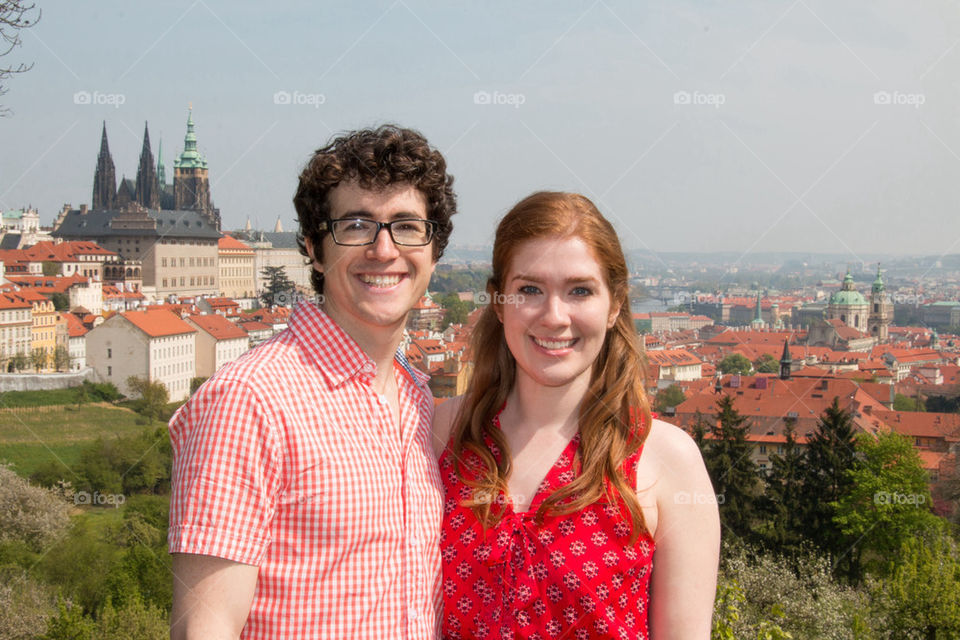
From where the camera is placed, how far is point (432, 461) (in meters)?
1.44

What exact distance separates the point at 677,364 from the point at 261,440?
34.1m

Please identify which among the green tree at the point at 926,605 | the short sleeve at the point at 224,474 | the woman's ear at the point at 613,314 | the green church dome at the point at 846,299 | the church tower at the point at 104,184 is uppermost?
the church tower at the point at 104,184

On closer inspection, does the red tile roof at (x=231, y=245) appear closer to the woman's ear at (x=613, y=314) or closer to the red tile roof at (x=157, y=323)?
the red tile roof at (x=157, y=323)

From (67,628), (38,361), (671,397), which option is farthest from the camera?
(38,361)

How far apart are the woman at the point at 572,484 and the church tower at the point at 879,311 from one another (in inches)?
2151

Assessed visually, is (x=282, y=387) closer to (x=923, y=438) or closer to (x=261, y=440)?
(x=261, y=440)

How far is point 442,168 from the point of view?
1429 mm

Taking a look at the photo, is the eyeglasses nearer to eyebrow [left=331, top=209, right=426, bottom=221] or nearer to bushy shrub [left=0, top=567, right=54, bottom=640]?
eyebrow [left=331, top=209, right=426, bottom=221]

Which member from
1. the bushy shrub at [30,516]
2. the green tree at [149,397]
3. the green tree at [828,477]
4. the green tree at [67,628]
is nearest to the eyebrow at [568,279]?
the green tree at [67,628]

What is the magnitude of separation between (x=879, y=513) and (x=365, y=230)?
15223 mm

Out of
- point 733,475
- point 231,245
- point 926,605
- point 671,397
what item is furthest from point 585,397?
point 231,245

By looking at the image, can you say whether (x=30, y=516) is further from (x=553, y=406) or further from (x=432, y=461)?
(x=553, y=406)

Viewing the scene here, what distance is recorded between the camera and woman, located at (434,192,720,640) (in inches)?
51.2

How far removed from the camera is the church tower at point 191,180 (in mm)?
58812
